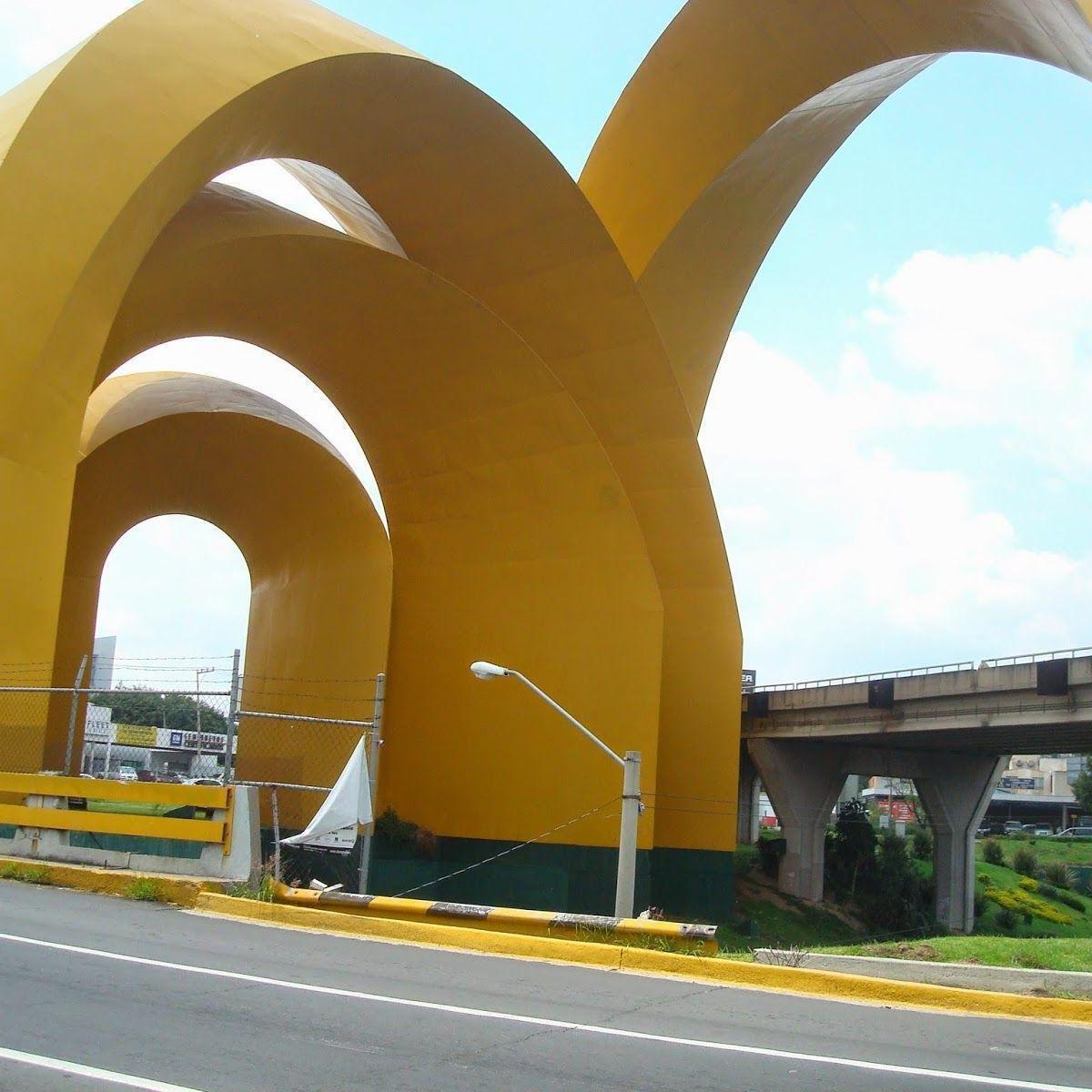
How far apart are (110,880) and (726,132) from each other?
16298mm

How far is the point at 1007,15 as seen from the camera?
50.5 ft

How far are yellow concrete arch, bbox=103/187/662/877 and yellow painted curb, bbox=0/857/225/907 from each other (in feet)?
31.1

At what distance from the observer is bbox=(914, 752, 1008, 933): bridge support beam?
138ft

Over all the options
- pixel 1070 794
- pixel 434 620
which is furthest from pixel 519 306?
pixel 1070 794

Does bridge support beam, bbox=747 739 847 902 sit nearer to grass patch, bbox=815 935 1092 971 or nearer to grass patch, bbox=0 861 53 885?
grass patch, bbox=815 935 1092 971

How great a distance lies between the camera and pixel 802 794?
41.7 m

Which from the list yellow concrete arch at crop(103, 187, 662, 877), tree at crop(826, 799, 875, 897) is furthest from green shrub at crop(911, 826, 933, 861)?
yellow concrete arch at crop(103, 187, 662, 877)

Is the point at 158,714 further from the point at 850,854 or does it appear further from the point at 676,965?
the point at 676,965

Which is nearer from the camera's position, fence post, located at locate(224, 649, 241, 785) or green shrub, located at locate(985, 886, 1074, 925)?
fence post, located at locate(224, 649, 241, 785)

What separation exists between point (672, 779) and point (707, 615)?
285cm

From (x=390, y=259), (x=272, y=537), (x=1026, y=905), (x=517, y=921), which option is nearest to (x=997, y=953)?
(x=517, y=921)

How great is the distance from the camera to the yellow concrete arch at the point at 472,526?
1934cm

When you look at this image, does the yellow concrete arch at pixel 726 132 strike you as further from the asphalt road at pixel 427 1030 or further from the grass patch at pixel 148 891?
the grass patch at pixel 148 891

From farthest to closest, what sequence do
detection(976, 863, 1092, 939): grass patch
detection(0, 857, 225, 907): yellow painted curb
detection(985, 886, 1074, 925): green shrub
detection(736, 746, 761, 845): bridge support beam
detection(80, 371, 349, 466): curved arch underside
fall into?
detection(736, 746, 761, 845): bridge support beam, detection(985, 886, 1074, 925): green shrub, detection(976, 863, 1092, 939): grass patch, detection(80, 371, 349, 466): curved arch underside, detection(0, 857, 225, 907): yellow painted curb
